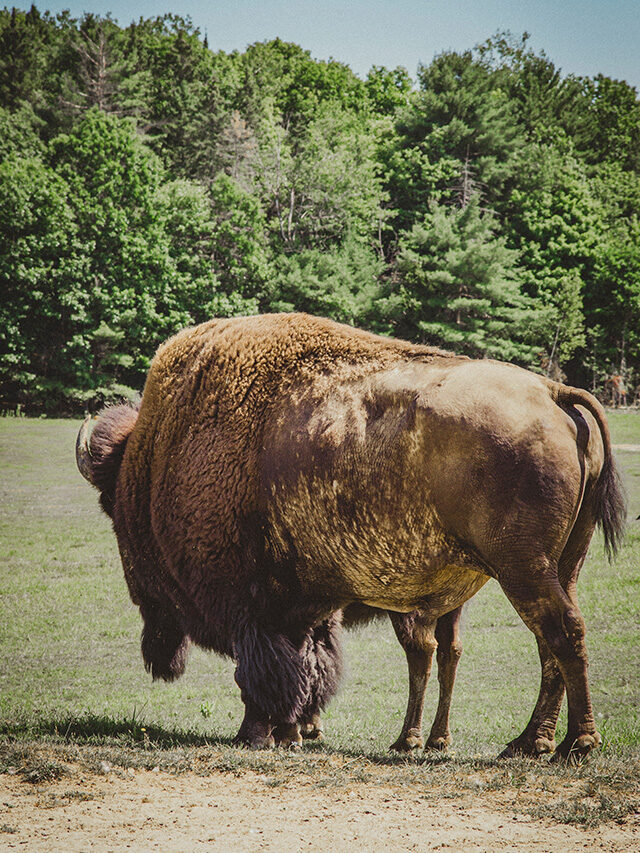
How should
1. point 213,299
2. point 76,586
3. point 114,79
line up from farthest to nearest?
point 114,79
point 213,299
point 76,586

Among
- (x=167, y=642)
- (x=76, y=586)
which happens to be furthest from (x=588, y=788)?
(x=76, y=586)

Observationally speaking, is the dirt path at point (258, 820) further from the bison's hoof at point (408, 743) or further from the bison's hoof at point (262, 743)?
the bison's hoof at point (408, 743)

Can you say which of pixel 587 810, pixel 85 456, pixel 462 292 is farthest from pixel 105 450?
pixel 462 292

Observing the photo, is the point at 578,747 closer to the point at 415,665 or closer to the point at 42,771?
the point at 415,665

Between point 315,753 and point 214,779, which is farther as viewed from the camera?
point 315,753

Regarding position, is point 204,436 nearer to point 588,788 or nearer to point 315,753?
point 315,753

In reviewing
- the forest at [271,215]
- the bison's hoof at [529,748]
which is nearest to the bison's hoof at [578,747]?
the bison's hoof at [529,748]

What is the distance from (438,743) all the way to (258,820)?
7.30 feet

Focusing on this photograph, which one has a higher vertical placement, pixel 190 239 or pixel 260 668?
pixel 190 239

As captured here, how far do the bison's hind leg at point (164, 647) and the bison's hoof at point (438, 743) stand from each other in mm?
2198

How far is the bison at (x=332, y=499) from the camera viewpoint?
4.56 meters

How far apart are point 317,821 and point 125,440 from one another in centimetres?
384

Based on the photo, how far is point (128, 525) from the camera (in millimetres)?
6516

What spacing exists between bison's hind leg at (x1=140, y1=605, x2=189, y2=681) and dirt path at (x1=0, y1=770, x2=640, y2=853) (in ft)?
7.73
